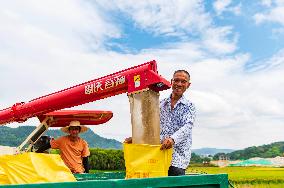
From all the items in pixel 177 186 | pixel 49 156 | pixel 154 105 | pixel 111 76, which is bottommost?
pixel 177 186

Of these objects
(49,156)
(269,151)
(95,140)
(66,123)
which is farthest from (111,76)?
(95,140)

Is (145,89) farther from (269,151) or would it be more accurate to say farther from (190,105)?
(269,151)

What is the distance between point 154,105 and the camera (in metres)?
3.48

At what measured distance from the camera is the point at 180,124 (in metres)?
3.94

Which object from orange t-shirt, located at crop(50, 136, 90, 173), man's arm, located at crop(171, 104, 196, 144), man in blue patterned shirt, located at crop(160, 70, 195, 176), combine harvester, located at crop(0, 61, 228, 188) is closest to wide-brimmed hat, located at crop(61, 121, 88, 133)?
orange t-shirt, located at crop(50, 136, 90, 173)

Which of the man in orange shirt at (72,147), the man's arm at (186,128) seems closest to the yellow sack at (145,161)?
the man's arm at (186,128)

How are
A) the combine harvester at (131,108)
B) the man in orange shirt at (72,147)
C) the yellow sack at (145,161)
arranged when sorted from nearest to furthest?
1. the combine harvester at (131,108)
2. the yellow sack at (145,161)
3. the man in orange shirt at (72,147)

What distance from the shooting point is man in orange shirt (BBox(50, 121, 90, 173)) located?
615 centimetres

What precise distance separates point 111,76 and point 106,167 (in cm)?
2626

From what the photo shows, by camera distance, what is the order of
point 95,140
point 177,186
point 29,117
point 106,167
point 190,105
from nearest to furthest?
point 177,186 → point 190,105 → point 29,117 → point 106,167 → point 95,140

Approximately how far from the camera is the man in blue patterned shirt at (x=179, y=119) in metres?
3.82

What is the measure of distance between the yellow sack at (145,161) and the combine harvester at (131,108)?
19 cm

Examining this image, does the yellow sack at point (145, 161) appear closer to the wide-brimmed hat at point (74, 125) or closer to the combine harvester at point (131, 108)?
the combine harvester at point (131, 108)

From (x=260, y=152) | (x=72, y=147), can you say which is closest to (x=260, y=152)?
(x=260, y=152)
